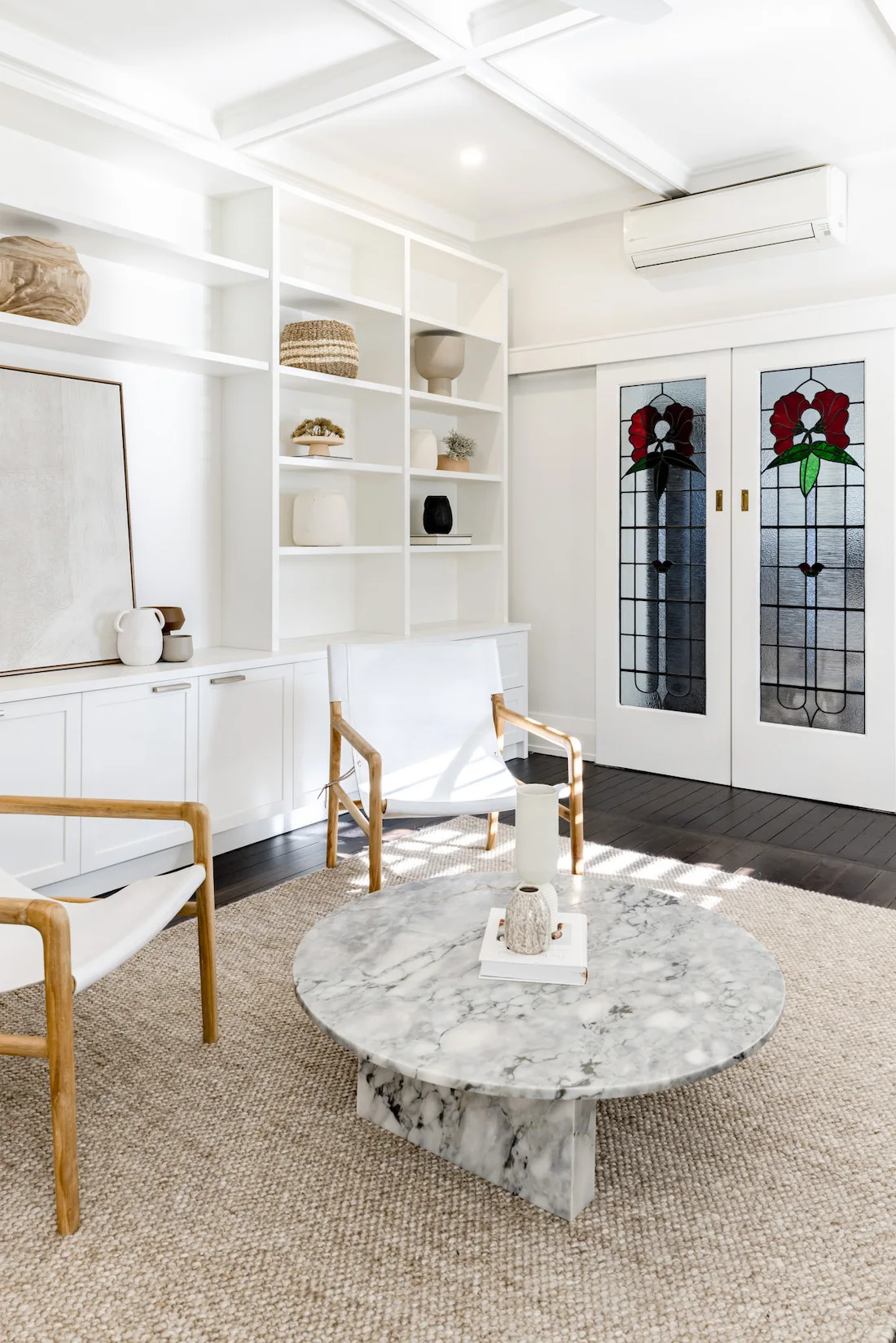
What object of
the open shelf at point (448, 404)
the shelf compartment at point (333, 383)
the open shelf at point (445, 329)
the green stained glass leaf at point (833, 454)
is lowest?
the green stained glass leaf at point (833, 454)

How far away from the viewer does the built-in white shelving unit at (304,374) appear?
3.63m

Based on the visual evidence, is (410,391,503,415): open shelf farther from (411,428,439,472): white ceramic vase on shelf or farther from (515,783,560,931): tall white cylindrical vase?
(515,783,560,931): tall white cylindrical vase

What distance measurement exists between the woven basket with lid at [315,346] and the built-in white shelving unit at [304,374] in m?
0.07

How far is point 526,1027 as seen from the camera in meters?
1.66

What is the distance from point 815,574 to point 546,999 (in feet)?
10.2

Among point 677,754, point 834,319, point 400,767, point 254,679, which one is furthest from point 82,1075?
point 834,319

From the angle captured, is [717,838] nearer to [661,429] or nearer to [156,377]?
[661,429]

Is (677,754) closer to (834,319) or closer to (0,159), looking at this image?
(834,319)

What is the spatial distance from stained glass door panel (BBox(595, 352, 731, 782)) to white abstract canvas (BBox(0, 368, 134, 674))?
2.43m

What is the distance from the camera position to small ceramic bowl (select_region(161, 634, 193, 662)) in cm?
356

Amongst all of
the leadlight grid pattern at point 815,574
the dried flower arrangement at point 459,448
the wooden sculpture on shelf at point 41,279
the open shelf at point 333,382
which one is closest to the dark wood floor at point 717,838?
the leadlight grid pattern at point 815,574

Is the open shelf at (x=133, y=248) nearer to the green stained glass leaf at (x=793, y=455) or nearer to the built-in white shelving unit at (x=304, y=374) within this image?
the built-in white shelving unit at (x=304, y=374)

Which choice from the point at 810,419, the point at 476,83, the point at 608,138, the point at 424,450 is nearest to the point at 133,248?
the point at 476,83

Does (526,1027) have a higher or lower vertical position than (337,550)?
lower
